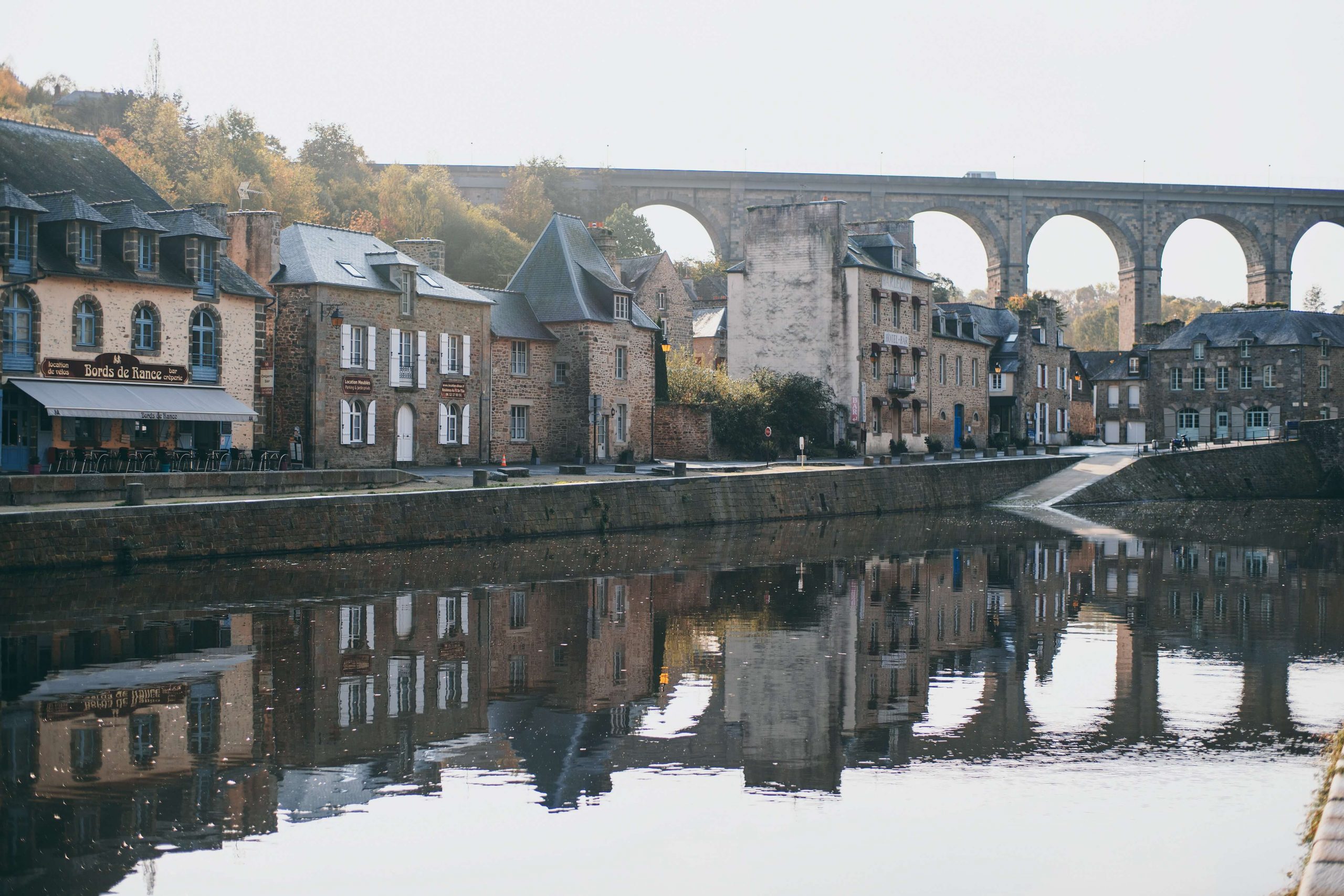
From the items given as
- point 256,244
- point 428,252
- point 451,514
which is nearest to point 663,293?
point 428,252

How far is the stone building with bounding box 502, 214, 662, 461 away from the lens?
40.0 meters

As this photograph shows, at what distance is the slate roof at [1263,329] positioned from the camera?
207 ft

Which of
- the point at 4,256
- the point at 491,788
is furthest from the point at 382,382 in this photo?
the point at 491,788

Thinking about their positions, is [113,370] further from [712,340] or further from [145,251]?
[712,340]

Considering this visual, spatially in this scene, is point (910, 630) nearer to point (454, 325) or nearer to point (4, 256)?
point (4, 256)

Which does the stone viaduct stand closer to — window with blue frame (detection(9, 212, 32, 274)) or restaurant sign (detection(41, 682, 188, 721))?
window with blue frame (detection(9, 212, 32, 274))

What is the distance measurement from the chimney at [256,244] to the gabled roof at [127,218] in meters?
4.31

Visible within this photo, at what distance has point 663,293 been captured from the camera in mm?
51125

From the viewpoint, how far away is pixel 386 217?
60719mm

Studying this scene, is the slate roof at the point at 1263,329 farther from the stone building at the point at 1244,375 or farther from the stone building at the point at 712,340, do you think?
the stone building at the point at 712,340

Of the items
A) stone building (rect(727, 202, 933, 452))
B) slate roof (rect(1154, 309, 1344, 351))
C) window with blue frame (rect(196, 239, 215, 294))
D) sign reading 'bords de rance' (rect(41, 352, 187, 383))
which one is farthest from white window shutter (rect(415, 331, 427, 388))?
slate roof (rect(1154, 309, 1344, 351))

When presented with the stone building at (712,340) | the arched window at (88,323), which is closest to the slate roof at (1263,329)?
the stone building at (712,340)

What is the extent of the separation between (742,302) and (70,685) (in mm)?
→ 36963

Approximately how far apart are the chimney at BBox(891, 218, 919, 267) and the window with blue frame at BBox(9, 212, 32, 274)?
3286 cm
